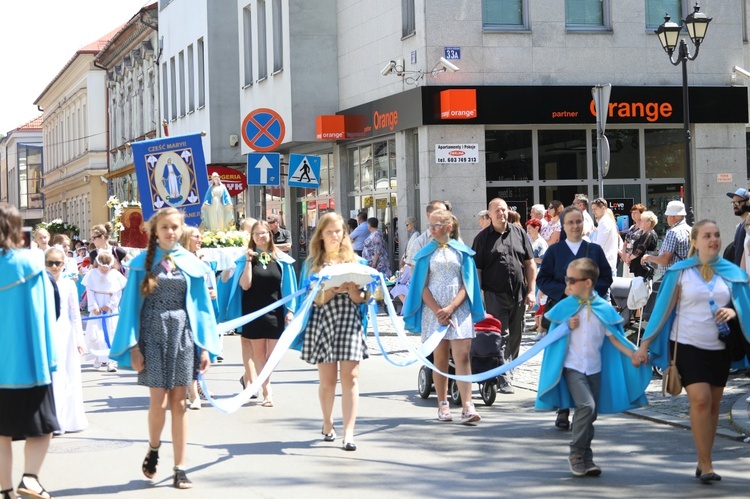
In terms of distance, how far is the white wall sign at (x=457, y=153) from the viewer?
74.1ft

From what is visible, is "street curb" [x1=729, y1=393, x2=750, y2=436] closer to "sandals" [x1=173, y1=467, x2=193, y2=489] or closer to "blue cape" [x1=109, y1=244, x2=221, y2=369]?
"blue cape" [x1=109, y1=244, x2=221, y2=369]

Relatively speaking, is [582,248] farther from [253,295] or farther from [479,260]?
[253,295]

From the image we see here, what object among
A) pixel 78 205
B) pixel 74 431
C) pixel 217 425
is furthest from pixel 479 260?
pixel 78 205

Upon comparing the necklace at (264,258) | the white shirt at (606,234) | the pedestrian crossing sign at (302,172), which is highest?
the pedestrian crossing sign at (302,172)

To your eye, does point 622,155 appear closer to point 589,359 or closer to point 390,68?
point 390,68

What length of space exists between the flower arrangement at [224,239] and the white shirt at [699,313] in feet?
25.4

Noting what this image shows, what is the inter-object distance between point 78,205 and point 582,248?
2510 inches

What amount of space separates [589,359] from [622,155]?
53.8ft

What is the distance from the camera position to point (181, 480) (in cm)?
772

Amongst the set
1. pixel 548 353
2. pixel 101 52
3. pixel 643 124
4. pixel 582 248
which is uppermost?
pixel 101 52

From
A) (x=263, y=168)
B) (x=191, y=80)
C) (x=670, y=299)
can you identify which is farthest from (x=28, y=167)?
(x=670, y=299)

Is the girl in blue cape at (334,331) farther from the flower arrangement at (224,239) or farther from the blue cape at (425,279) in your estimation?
the flower arrangement at (224,239)

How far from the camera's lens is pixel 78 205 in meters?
70.8

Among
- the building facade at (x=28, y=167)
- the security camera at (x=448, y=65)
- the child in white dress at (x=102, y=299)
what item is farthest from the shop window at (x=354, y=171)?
the building facade at (x=28, y=167)
